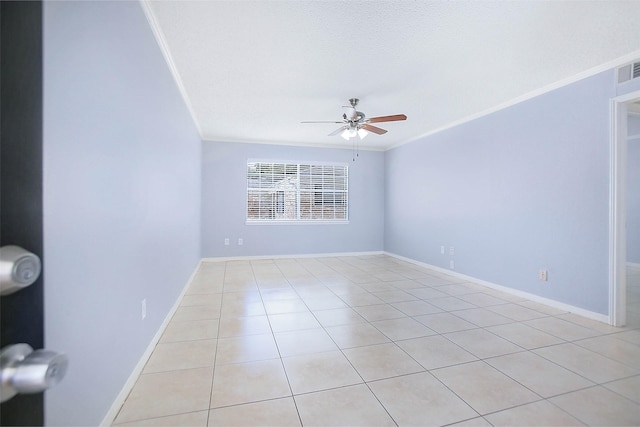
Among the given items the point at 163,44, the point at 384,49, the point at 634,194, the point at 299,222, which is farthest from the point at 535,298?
the point at 163,44

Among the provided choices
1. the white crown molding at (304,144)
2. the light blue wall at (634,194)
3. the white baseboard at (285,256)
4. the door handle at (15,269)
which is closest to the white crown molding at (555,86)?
the white crown molding at (304,144)

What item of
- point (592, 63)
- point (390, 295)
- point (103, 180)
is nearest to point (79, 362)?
point (103, 180)

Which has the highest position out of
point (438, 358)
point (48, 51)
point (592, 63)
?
point (592, 63)

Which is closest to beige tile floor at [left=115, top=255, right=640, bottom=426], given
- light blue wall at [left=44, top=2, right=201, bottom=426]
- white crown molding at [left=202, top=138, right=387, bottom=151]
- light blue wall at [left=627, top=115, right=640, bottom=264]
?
light blue wall at [left=44, top=2, right=201, bottom=426]

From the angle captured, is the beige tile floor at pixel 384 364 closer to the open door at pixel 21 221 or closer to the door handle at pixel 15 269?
the open door at pixel 21 221

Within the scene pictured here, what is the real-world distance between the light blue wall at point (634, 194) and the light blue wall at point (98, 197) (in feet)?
23.4

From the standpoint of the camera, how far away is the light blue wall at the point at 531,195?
2619 mm

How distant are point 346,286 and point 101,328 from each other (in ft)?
9.32

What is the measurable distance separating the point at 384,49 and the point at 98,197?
2234 millimetres

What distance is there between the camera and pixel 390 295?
3.35 metres

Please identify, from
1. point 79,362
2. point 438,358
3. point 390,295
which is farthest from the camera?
point 390,295

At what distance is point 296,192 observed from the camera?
229 inches

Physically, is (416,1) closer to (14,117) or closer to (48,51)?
(48,51)

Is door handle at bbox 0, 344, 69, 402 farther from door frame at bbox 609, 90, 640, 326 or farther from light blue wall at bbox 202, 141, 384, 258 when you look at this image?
light blue wall at bbox 202, 141, 384, 258
